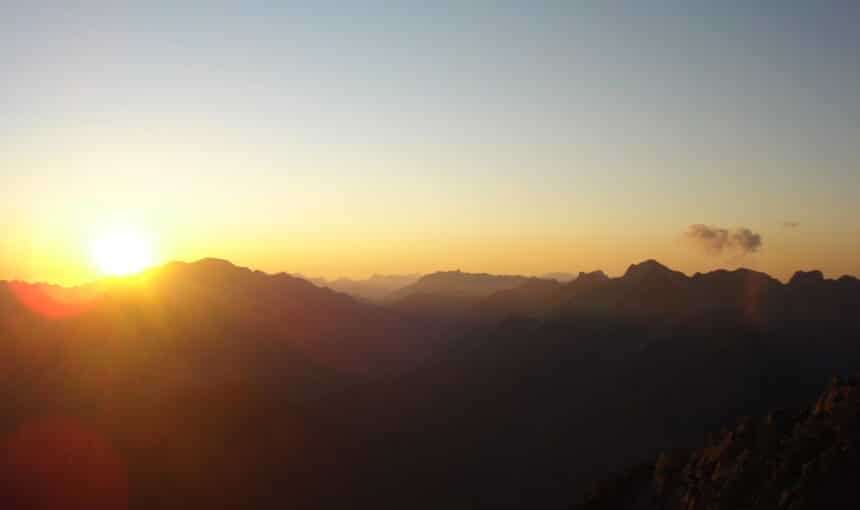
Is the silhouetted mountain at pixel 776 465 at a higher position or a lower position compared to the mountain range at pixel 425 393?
higher

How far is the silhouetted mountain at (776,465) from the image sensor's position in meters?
25.2

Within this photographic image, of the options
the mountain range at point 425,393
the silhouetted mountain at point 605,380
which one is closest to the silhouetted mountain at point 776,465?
the mountain range at point 425,393

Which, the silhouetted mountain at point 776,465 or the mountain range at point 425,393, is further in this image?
the mountain range at point 425,393

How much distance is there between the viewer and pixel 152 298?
196125mm

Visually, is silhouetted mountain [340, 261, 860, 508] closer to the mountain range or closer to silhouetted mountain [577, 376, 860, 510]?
the mountain range

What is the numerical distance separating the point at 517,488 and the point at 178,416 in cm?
5247

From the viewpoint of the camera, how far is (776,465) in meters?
28.8

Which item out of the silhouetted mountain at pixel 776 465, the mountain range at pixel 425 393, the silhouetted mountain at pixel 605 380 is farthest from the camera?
the silhouetted mountain at pixel 605 380

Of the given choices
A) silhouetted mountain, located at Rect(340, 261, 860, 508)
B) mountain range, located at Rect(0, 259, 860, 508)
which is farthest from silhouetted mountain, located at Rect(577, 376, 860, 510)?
silhouetted mountain, located at Rect(340, 261, 860, 508)

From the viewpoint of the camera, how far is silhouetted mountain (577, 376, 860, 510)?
25.2 meters

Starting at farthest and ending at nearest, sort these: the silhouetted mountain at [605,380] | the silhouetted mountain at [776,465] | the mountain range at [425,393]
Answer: the silhouetted mountain at [605,380]
the mountain range at [425,393]
the silhouetted mountain at [776,465]

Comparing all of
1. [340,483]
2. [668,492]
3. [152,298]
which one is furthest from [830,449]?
[152,298]

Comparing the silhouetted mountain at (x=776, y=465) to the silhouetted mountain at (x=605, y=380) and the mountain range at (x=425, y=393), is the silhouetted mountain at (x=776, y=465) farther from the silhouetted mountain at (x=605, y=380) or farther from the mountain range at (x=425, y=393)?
the silhouetted mountain at (x=605, y=380)

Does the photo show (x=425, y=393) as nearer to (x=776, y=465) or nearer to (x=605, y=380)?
(x=605, y=380)
